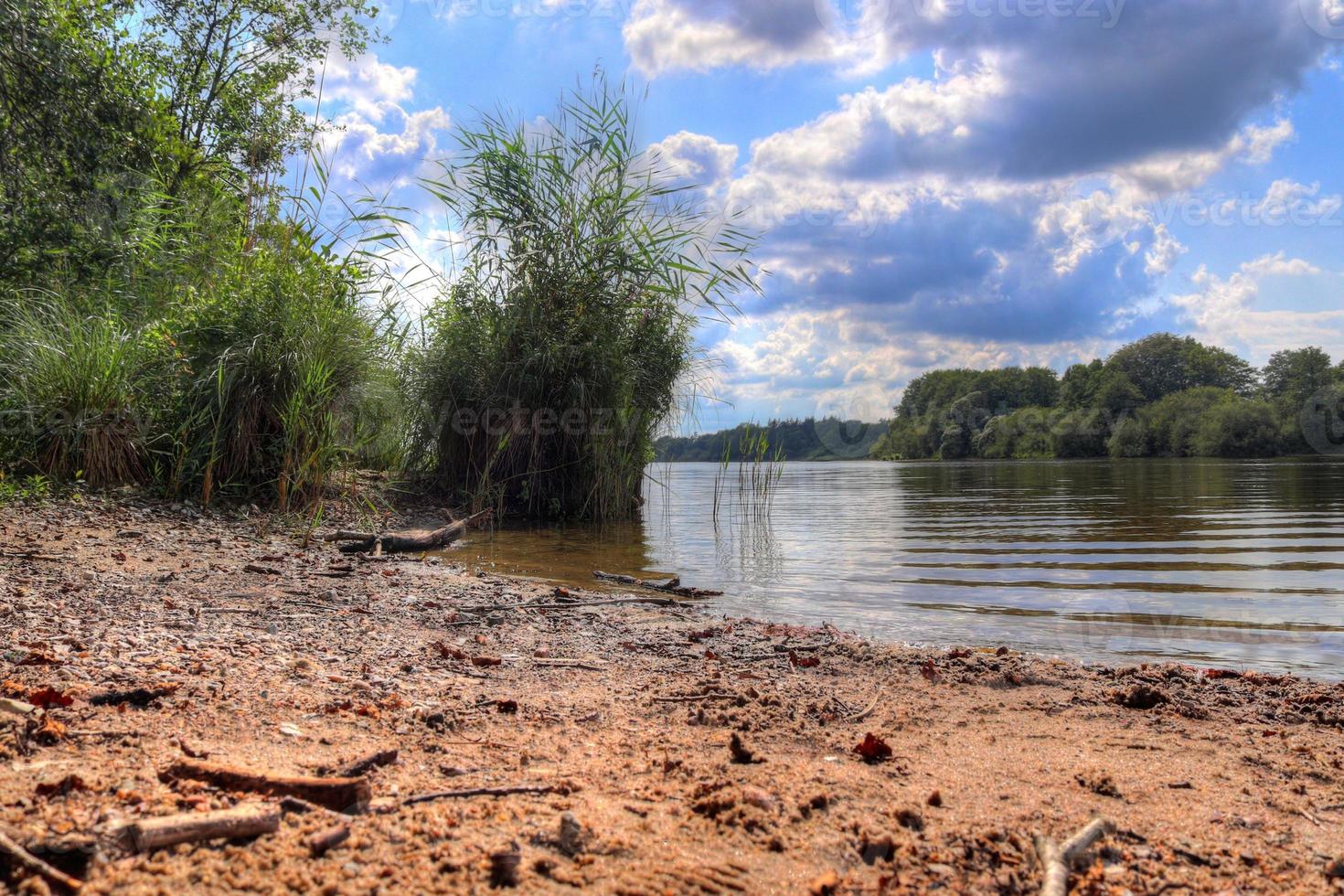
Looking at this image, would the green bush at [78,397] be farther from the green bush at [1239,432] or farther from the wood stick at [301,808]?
the green bush at [1239,432]

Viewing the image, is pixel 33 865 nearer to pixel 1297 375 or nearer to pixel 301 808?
pixel 301 808

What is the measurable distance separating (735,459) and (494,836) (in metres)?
12.1

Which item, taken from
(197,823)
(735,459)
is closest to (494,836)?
(197,823)

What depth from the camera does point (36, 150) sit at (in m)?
8.14

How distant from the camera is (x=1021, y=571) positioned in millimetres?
7777

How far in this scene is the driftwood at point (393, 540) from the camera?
746 centimetres

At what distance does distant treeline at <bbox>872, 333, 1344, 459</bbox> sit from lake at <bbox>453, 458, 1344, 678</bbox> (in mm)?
65109

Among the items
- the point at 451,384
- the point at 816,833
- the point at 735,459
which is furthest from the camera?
the point at 735,459

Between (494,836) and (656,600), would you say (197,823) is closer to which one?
(494,836)

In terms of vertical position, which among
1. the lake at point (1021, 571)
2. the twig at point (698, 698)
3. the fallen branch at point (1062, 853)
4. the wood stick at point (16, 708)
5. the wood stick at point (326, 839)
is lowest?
the lake at point (1021, 571)

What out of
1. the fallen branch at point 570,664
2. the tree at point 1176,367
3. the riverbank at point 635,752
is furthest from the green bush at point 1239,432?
the fallen branch at point 570,664

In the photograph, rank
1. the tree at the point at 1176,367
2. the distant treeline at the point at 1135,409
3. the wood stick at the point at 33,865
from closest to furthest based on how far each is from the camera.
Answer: the wood stick at the point at 33,865
the distant treeline at the point at 1135,409
the tree at the point at 1176,367

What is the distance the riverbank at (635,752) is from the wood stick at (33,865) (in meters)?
0.03

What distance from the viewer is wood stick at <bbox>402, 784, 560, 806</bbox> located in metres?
1.98
